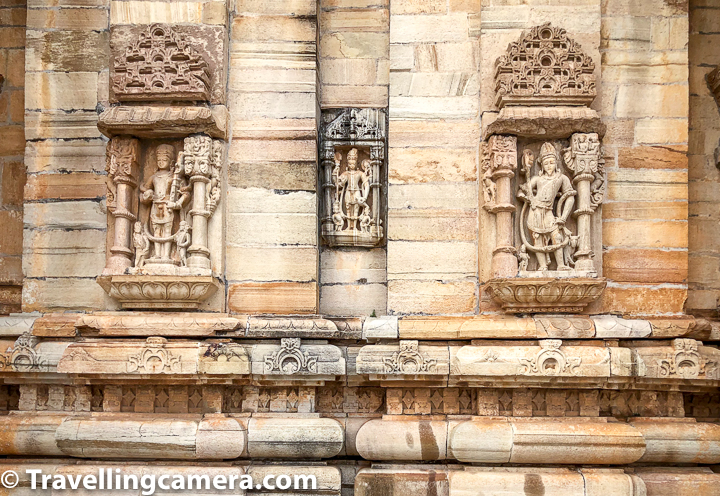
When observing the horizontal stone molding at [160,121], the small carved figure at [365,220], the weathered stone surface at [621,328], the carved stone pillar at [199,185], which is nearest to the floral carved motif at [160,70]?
the horizontal stone molding at [160,121]

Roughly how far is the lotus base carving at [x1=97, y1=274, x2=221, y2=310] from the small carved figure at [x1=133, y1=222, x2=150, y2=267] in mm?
200

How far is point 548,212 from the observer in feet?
15.8

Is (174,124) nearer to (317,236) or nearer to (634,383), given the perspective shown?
(317,236)

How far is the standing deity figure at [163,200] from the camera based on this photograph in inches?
193

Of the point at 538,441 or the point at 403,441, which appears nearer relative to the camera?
the point at 538,441

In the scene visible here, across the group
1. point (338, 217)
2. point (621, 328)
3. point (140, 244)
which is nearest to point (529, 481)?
point (621, 328)

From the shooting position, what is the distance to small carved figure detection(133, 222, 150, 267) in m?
4.90

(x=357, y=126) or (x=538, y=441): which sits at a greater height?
(x=357, y=126)

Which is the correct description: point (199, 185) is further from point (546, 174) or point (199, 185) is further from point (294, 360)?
point (546, 174)

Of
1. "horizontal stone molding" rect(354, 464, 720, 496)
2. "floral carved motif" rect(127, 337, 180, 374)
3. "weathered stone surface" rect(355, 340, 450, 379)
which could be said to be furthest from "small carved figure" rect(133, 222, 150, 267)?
"horizontal stone molding" rect(354, 464, 720, 496)

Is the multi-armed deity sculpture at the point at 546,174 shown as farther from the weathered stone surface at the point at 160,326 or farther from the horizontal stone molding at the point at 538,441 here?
the weathered stone surface at the point at 160,326

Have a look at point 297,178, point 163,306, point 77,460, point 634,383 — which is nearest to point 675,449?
point 634,383

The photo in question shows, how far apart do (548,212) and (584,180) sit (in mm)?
372

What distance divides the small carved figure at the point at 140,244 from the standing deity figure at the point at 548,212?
2.93 m
